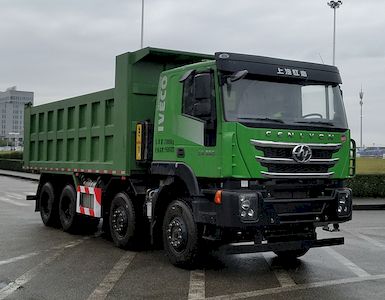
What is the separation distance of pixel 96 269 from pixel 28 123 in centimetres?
653

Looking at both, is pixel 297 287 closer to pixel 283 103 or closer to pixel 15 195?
pixel 283 103

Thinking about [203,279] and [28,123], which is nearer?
[203,279]

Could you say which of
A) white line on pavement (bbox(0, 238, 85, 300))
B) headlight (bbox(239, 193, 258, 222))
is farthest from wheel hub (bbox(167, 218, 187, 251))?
white line on pavement (bbox(0, 238, 85, 300))

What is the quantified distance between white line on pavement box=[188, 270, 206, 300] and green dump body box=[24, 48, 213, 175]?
226 cm

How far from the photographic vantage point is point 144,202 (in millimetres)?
8734

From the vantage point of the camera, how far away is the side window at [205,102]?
693 centimetres

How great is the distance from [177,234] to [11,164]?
34.8 m

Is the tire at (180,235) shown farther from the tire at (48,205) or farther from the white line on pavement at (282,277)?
the tire at (48,205)

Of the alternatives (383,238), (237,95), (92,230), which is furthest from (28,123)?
(383,238)

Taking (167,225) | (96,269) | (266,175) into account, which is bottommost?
(96,269)

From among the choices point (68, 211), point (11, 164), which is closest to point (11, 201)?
point (68, 211)

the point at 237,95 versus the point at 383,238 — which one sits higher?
the point at 237,95

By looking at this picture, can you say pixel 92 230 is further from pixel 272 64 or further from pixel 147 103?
pixel 272 64

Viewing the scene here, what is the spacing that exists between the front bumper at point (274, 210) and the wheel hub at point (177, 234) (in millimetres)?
362
